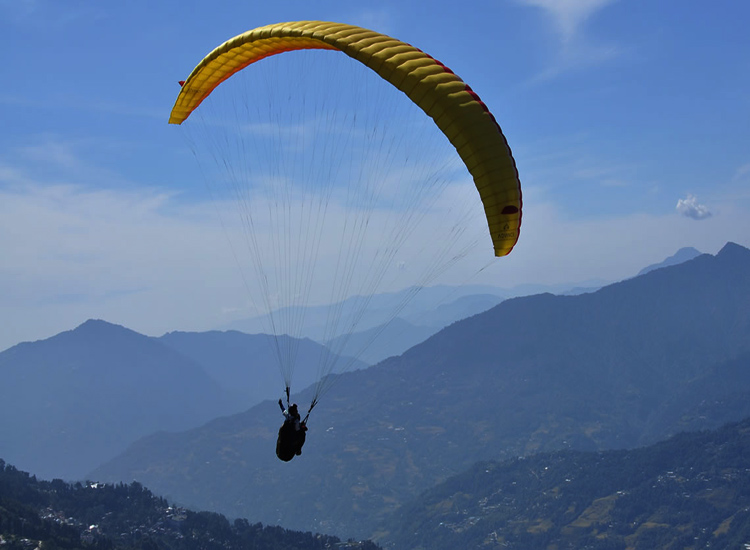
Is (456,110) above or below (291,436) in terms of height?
above

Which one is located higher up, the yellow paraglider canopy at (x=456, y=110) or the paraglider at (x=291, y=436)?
the yellow paraglider canopy at (x=456, y=110)

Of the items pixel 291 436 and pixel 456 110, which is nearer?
pixel 456 110

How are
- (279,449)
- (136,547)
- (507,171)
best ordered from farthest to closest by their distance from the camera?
(136,547)
(279,449)
(507,171)

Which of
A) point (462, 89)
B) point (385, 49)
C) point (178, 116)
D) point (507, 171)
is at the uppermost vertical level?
point (178, 116)

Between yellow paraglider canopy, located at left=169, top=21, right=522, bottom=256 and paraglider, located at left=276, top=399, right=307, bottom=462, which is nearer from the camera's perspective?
yellow paraglider canopy, located at left=169, top=21, right=522, bottom=256

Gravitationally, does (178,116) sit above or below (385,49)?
above

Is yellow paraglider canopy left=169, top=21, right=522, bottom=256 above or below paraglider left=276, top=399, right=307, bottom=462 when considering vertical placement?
above

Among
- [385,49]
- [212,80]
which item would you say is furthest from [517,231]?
[212,80]

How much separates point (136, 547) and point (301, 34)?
200 meters

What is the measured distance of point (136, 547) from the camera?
198375 mm

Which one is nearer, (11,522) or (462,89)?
(462,89)

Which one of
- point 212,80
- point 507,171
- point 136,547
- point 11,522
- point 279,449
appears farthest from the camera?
point 136,547

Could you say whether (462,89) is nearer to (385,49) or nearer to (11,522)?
(385,49)

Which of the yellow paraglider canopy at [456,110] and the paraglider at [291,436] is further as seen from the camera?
the paraglider at [291,436]
